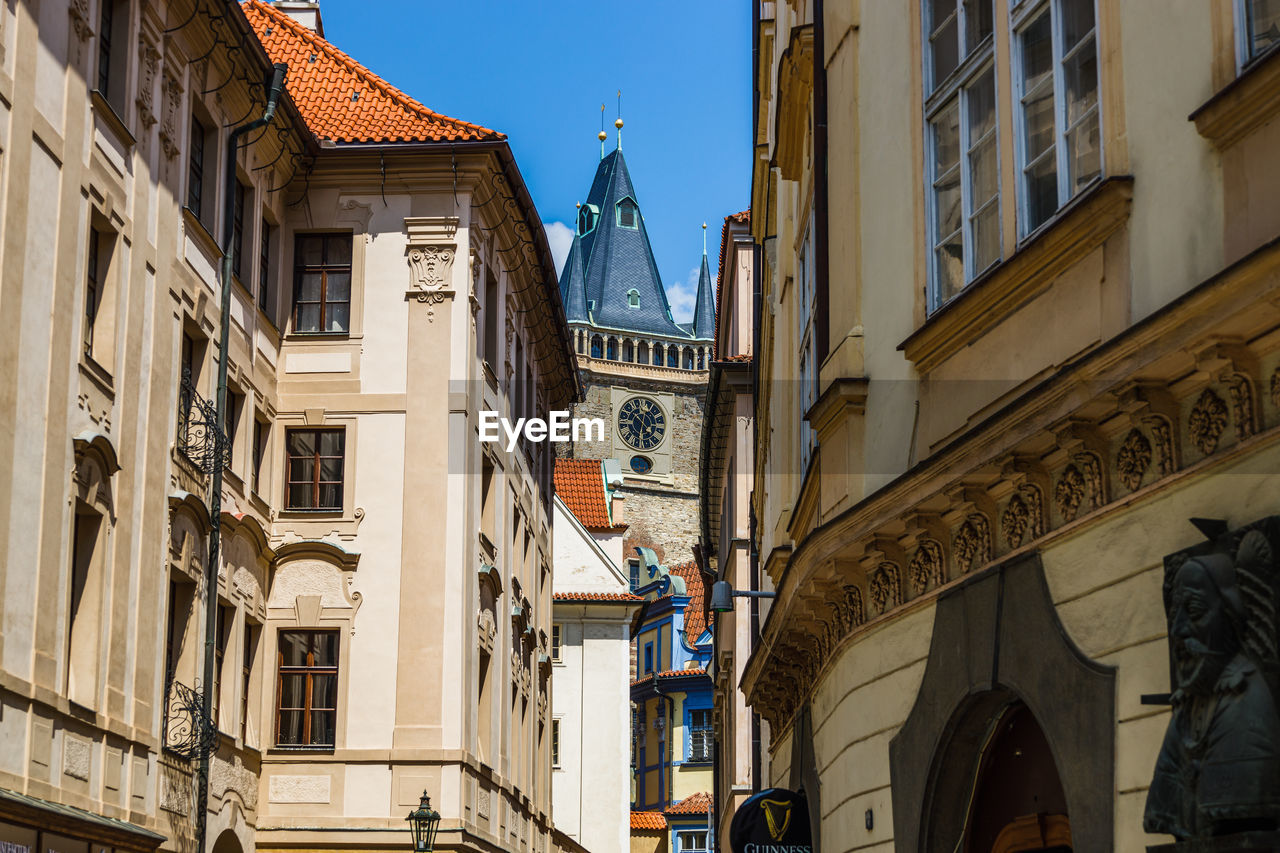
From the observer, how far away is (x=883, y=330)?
11484 millimetres

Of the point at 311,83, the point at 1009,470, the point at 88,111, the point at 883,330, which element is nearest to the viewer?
the point at 1009,470

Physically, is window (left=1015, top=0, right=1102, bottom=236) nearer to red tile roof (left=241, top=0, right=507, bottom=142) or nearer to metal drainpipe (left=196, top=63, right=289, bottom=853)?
metal drainpipe (left=196, top=63, right=289, bottom=853)

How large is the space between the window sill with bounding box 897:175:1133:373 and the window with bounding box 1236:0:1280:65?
991mm

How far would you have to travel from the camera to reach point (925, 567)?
34.8ft

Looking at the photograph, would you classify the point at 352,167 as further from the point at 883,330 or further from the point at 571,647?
the point at 571,647

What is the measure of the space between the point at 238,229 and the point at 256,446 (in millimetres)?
3332

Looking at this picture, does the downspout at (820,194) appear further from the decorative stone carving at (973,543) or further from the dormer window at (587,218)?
the dormer window at (587,218)

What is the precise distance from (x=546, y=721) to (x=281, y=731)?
521 inches

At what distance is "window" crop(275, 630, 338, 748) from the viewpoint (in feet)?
84.1

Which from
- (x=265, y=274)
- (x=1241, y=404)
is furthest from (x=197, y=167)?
(x=1241, y=404)

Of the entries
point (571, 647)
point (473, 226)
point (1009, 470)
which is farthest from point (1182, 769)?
point (571, 647)

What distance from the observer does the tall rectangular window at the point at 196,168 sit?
72.5 feet

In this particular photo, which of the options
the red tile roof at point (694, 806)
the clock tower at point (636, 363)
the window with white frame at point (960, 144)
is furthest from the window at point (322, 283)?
the clock tower at point (636, 363)

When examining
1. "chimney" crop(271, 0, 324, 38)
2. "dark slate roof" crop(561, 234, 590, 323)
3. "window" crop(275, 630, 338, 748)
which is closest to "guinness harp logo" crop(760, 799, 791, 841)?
"window" crop(275, 630, 338, 748)
